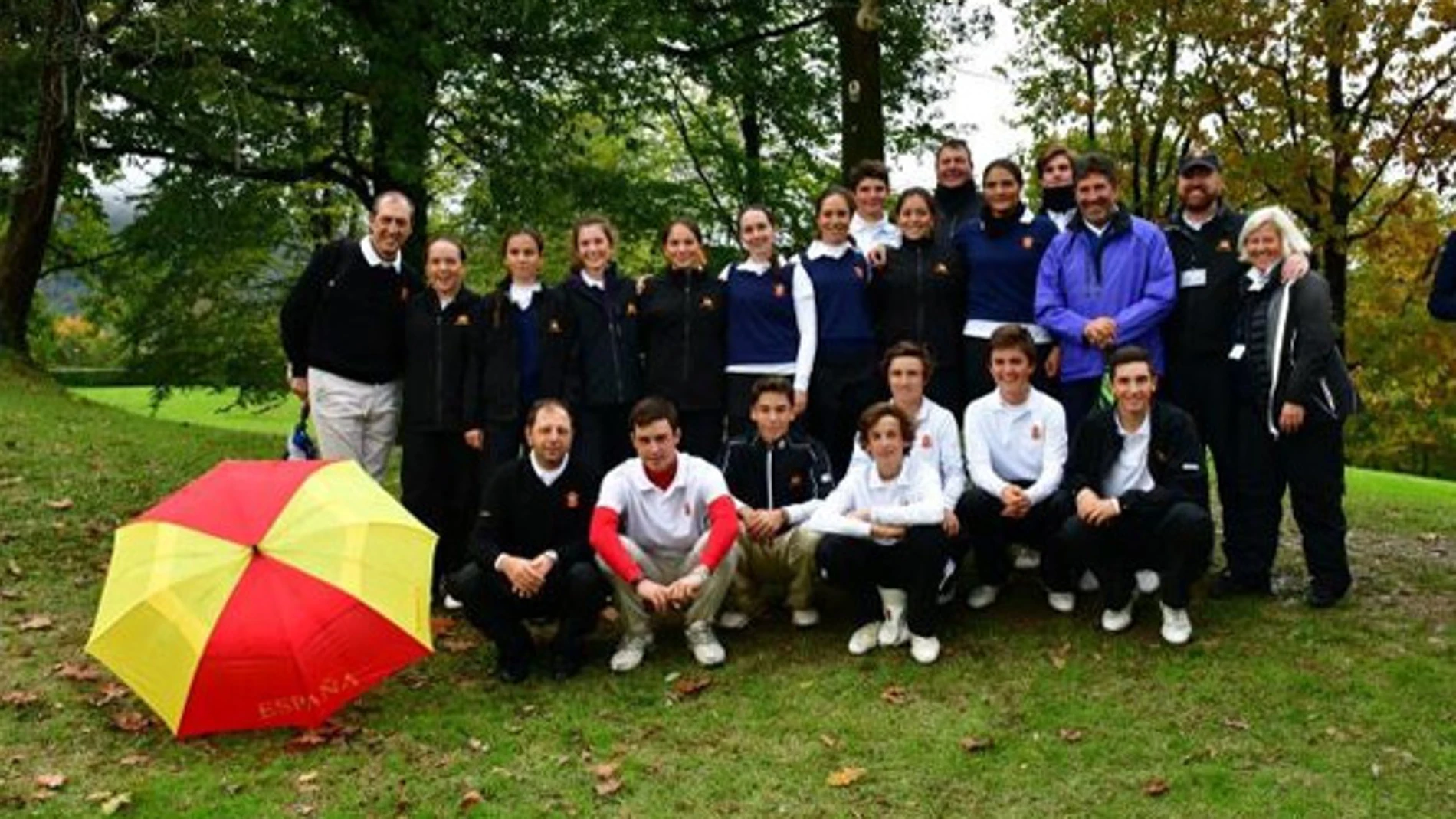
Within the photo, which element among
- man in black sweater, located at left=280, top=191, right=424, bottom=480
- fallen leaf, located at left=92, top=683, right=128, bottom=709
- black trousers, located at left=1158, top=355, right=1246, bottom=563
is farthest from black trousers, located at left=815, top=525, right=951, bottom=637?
fallen leaf, located at left=92, top=683, right=128, bottom=709

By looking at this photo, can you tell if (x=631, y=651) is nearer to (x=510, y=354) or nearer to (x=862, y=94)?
(x=510, y=354)

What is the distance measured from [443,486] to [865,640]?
8.78 feet

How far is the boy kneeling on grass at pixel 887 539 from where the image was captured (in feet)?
21.1

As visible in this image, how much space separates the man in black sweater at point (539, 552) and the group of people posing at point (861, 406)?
2 centimetres

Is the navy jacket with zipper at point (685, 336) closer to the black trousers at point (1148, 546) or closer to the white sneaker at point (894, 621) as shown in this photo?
the white sneaker at point (894, 621)

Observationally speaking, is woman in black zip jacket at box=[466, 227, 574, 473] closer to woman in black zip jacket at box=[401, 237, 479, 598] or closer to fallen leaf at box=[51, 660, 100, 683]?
woman in black zip jacket at box=[401, 237, 479, 598]

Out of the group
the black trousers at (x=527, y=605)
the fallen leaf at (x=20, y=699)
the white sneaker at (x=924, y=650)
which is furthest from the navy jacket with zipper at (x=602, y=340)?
the fallen leaf at (x=20, y=699)

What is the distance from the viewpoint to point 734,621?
23.4ft

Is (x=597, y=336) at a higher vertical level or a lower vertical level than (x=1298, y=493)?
higher

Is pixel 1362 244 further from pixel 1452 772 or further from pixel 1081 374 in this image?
pixel 1452 772

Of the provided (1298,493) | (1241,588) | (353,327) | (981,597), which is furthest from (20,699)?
(1298,493)

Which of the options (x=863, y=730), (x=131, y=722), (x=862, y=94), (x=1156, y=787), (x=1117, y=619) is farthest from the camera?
(x=862, y=94)

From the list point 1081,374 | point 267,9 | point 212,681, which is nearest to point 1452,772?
point 1081,374

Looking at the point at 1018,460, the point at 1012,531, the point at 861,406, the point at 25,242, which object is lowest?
the point at 1012,531
